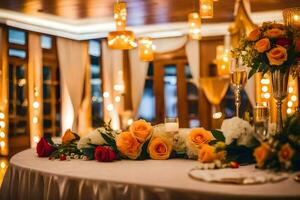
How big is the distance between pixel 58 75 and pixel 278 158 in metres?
8.91

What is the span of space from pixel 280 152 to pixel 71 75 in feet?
29.7

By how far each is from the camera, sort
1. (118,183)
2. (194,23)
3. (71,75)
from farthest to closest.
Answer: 1. (71,75)
2. (194,23)
3. (118,183)

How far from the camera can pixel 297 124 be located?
2.04m

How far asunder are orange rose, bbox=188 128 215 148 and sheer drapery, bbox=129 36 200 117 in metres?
7.66

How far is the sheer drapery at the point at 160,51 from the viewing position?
32.8ft

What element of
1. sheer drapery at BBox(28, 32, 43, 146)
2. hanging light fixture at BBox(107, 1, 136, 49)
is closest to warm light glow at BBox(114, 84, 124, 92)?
sheer drapery at BBox(28, 32, 43, 146)

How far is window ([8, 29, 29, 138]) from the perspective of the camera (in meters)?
9.06

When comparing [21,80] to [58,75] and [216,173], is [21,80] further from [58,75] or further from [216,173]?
[216,173]

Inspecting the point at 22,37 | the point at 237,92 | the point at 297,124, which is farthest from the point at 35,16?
the point at 297,124

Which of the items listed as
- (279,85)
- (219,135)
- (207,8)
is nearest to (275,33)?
(279,85)

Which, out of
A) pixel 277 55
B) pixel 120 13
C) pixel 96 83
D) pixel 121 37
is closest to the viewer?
pixel 277 55

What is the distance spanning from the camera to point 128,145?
92.5 inches

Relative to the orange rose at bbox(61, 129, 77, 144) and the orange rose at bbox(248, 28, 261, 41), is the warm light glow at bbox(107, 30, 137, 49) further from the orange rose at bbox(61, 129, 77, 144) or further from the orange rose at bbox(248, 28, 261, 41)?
the orange rose at bbox(248, 28, 261, 41)

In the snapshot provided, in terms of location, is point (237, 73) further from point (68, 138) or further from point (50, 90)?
point (50, 90)
